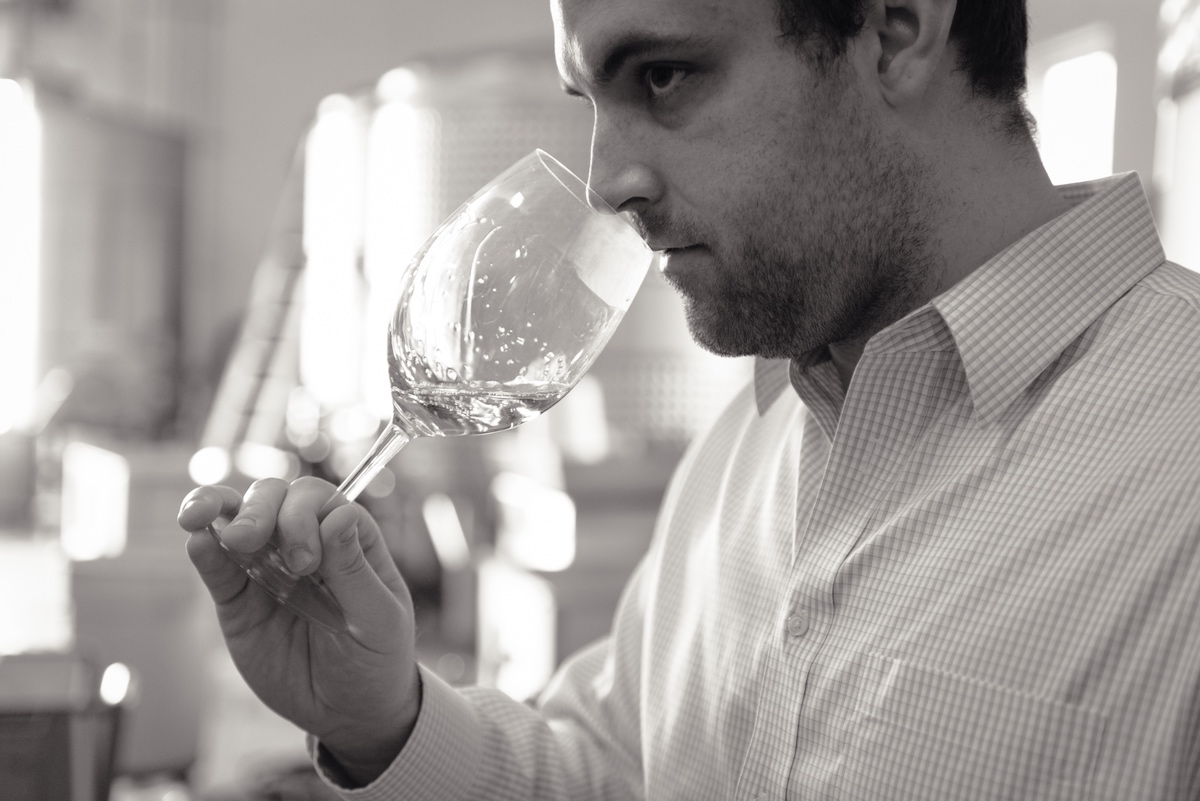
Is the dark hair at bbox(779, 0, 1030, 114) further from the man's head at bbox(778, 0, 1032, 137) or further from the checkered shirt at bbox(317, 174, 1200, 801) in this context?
the checkered shirt at bbox(317, 174, 1200, 801)

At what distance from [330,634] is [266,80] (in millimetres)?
8597

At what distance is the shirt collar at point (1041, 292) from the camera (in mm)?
836

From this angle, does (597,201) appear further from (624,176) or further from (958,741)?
(958,741)

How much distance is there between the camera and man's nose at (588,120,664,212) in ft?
2.84

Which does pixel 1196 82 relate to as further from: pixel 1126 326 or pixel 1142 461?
pixel 1142 461

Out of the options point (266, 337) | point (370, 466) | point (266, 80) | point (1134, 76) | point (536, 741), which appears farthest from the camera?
point (266, 80)

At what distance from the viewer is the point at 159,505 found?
2057 mm

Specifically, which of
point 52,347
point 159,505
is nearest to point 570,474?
point 159,505

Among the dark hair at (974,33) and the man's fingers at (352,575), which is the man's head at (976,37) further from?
the man's fingers at (352,575)

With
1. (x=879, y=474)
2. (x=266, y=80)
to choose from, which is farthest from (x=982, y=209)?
(x=266, y=80)

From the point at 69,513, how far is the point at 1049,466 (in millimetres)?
4226

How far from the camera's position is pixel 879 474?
2.86 ft

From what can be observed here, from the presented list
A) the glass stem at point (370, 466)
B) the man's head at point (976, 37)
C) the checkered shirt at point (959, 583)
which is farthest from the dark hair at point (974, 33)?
the glass stem at point (370, 466)

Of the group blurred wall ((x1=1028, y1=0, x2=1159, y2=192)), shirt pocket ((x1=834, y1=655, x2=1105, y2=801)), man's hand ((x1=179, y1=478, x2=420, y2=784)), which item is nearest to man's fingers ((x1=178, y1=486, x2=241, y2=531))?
man's hand ((x1=179, y1=478, x2=420, y2=784))
